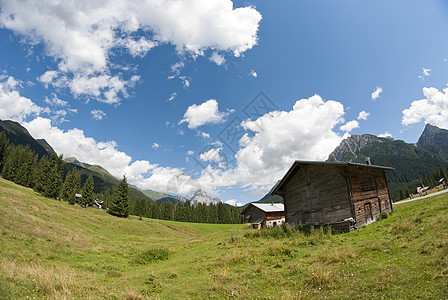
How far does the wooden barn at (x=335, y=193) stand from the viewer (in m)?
21.2

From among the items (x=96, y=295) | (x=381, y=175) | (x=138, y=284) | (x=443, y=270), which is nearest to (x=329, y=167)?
(x=381, y=175)

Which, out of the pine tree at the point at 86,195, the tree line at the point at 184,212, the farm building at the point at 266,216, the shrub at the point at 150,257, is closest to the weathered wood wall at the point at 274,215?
the farm building at the point at 266,216

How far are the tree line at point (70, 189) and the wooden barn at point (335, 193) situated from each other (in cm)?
5525

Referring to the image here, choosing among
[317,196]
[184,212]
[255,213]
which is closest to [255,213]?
[255,213]

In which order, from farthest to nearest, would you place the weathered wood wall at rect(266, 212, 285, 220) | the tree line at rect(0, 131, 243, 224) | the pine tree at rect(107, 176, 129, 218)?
1. the tree line at rect(0, 131, 243, 224)
2. the pine tree at rect(107, 176, 129, 218)
3. the weathered wood wall at rect(266, 212, 285, 220)

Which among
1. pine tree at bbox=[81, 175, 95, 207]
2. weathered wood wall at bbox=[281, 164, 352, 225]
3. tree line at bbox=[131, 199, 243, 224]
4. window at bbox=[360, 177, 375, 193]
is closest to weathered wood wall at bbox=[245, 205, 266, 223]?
weathered wood wall at bbox=[281, 164, 352, 225]

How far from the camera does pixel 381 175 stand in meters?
27.9

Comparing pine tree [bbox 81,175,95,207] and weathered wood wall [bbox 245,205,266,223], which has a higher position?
pine tree [bbox 81,175,95,207]

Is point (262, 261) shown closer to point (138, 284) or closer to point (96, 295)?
point (138, 284)

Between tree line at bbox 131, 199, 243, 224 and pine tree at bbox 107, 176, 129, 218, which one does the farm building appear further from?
tree line at bbox 131, 199, 243, 224

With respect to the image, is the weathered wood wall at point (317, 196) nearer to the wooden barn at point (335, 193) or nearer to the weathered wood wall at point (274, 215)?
the wooden barn at point (335, 193)

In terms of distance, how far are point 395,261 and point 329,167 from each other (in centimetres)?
1585

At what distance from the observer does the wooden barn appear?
21172mm

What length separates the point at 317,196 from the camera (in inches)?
949
